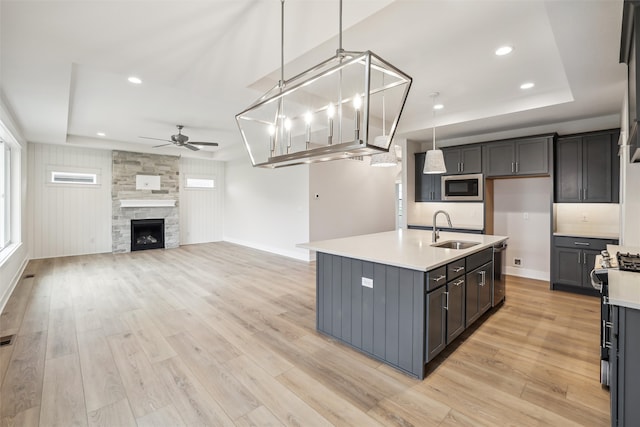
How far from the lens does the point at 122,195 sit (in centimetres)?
769

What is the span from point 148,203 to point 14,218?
285cm

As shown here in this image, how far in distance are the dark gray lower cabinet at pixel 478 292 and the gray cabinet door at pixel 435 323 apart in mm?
568

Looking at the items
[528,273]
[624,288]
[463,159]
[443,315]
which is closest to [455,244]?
[443,315]

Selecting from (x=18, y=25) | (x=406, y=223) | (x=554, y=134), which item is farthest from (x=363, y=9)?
(x=406, y=223)

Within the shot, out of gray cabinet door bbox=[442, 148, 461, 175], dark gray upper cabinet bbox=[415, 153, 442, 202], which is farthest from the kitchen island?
dark gray upper cabinet bbox=[415, 153, 442, 202]

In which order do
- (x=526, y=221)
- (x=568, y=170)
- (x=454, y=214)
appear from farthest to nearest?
(x=454, y=214)
(x=526, y=221)
(x=568, y=170)

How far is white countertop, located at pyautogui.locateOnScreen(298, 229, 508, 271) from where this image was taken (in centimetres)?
225

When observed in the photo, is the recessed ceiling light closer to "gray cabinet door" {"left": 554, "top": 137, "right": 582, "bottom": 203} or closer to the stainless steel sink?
the stainless steel sink

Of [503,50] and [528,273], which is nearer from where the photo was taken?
[503,50]

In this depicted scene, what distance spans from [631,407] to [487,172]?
4212 millimetres

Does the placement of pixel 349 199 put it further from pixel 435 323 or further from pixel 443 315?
pixel 435 323

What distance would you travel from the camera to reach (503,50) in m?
2.73

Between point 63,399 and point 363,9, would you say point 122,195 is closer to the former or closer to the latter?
point 63,399

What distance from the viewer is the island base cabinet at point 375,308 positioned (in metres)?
2.24
